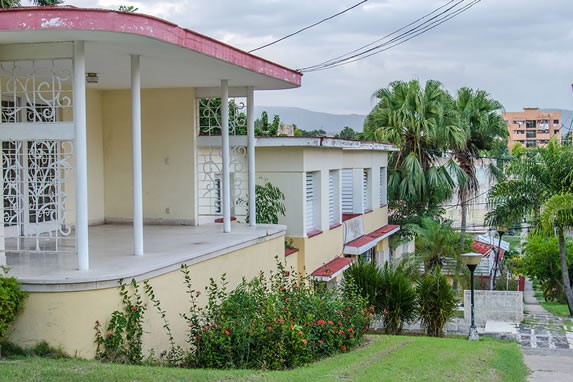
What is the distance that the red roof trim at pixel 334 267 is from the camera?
18.3 meters

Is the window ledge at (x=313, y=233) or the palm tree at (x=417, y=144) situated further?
the palm tree at (x=417, y=144)

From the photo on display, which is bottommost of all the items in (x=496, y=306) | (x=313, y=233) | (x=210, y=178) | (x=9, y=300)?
(x=496, y=306)

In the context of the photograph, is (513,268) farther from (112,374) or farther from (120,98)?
(112,374)

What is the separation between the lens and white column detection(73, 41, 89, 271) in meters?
9.24

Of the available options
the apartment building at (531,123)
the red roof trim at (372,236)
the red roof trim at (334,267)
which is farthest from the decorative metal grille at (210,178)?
the apartment building at (531,123)

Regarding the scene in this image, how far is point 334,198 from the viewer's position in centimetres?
2119

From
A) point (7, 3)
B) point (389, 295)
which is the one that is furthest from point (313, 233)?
point (7, 3)

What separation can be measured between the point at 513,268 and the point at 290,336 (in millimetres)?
30203

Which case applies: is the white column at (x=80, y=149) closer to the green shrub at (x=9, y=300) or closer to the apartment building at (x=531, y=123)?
the green shrub at (x=9, y=300)

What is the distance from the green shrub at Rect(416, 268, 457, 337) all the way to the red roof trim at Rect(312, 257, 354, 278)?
7.29 feet

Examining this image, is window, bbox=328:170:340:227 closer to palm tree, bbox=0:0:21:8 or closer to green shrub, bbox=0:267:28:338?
palm tree, bbox=0:0:21:8

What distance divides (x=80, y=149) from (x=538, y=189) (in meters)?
18.5

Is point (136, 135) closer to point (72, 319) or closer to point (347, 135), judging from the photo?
point (72, 319)

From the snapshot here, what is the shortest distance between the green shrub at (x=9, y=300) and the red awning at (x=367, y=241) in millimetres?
14117
